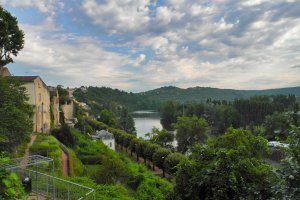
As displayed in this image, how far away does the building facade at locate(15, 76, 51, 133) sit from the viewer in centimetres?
3423

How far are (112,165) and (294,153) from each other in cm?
2399

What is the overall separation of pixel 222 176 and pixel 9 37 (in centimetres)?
2531

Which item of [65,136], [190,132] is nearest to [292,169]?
[65,136]

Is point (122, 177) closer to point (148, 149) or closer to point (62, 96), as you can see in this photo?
point (148, 149)

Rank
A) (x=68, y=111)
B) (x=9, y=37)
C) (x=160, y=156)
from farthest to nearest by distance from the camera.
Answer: (x=68, y=111) → (x=160, y=156) → (x=9, y=37)

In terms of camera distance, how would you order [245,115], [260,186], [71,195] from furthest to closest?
[245,115], [71,195], [260,186]

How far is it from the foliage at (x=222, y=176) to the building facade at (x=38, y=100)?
2635cm

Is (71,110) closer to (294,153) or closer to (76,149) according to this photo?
(76,149)

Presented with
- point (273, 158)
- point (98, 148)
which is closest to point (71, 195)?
point (98, 148)

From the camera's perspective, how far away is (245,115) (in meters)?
109

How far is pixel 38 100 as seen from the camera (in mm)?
35938

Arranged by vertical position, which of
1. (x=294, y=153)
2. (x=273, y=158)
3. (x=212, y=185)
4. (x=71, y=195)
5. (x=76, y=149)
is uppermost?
(x=294, y=153)

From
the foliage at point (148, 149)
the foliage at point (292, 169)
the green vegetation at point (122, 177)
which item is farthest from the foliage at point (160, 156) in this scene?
the foliage at point (292, 169)

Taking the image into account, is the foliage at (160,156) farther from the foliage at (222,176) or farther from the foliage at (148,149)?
the foliage at (222,176)
